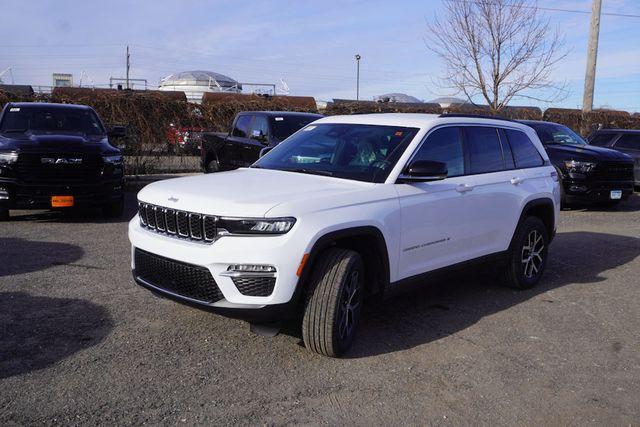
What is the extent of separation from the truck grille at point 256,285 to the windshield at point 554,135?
10.9 meters

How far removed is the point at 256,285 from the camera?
398 centimetres

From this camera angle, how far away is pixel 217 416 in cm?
352

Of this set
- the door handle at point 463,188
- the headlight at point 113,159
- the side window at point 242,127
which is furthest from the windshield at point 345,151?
the side window at point 242,127

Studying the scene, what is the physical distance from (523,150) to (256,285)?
12.5 feet

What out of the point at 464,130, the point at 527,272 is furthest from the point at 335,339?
the point at 527,272

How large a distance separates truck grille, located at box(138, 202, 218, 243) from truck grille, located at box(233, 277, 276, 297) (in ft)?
1.18

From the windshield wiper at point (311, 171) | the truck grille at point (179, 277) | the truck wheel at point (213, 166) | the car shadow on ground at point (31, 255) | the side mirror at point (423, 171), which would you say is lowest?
the car shadow on ground at point (31, 255)

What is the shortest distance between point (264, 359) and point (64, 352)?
1.41m

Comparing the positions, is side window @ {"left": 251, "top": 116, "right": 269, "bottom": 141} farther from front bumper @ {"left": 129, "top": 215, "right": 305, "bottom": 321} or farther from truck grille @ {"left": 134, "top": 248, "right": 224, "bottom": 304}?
front bumper @ {"left": 129, "top": 215, "right": 305, "bottom": 321}

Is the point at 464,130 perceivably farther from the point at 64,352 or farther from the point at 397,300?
the point at 64,352

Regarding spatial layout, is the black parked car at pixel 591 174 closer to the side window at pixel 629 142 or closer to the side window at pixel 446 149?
the side window at pixel 629 142

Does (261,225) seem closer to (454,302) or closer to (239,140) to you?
(454,302)

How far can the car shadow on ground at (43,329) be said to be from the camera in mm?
4156

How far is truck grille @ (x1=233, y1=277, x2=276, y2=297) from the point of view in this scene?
3969 millimetres
